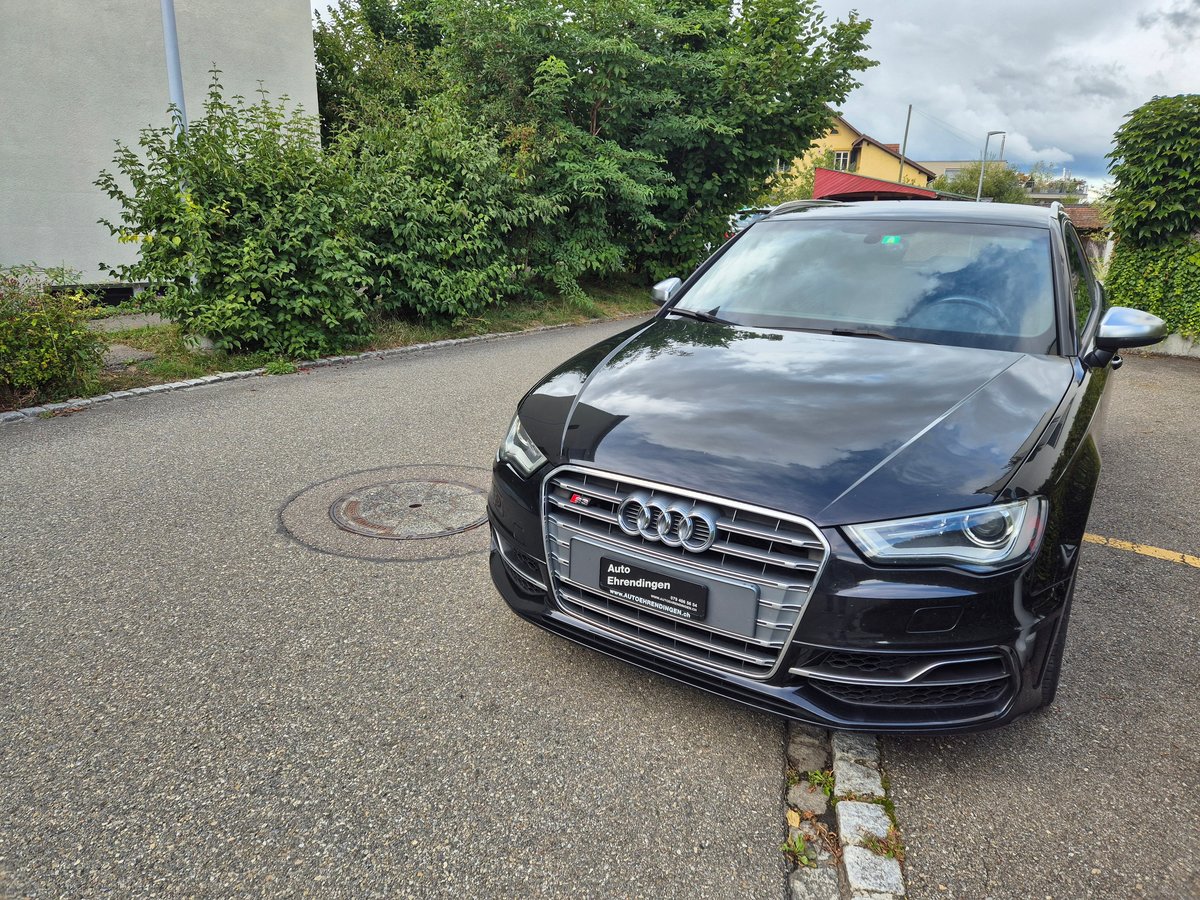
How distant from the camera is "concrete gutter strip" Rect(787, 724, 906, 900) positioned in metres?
1.96

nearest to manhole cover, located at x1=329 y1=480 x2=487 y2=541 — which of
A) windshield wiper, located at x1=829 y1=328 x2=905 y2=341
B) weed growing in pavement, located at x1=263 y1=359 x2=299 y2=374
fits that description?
windshield wiper, located at x1=829 y1=328 x2=905 y2=341

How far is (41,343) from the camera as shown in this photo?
6.13 meters

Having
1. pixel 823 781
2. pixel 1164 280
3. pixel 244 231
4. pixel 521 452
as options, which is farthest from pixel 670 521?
pixel 1164 280

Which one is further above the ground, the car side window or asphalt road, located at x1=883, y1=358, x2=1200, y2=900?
the car side window

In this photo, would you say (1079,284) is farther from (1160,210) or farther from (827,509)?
(1160,210)

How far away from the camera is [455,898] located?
1887mm

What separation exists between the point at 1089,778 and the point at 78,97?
14.7m

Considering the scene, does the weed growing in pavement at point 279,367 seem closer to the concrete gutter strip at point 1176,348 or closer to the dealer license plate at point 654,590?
the dealer license plate at point 654,590

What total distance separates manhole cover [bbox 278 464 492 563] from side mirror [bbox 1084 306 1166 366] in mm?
2936

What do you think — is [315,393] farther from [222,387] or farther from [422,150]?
[422,150]

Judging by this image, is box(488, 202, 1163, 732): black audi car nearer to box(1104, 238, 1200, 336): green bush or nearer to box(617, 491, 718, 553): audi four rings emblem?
box(617, 491, 718, 553): audi four rings emblem

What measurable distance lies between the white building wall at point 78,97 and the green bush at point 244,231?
539cm

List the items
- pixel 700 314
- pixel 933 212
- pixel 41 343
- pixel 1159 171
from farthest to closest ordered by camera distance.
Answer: pixel 1159 171
pixel 41 343
pixel 933 212
pixel 700 314

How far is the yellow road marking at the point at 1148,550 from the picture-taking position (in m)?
3.92
